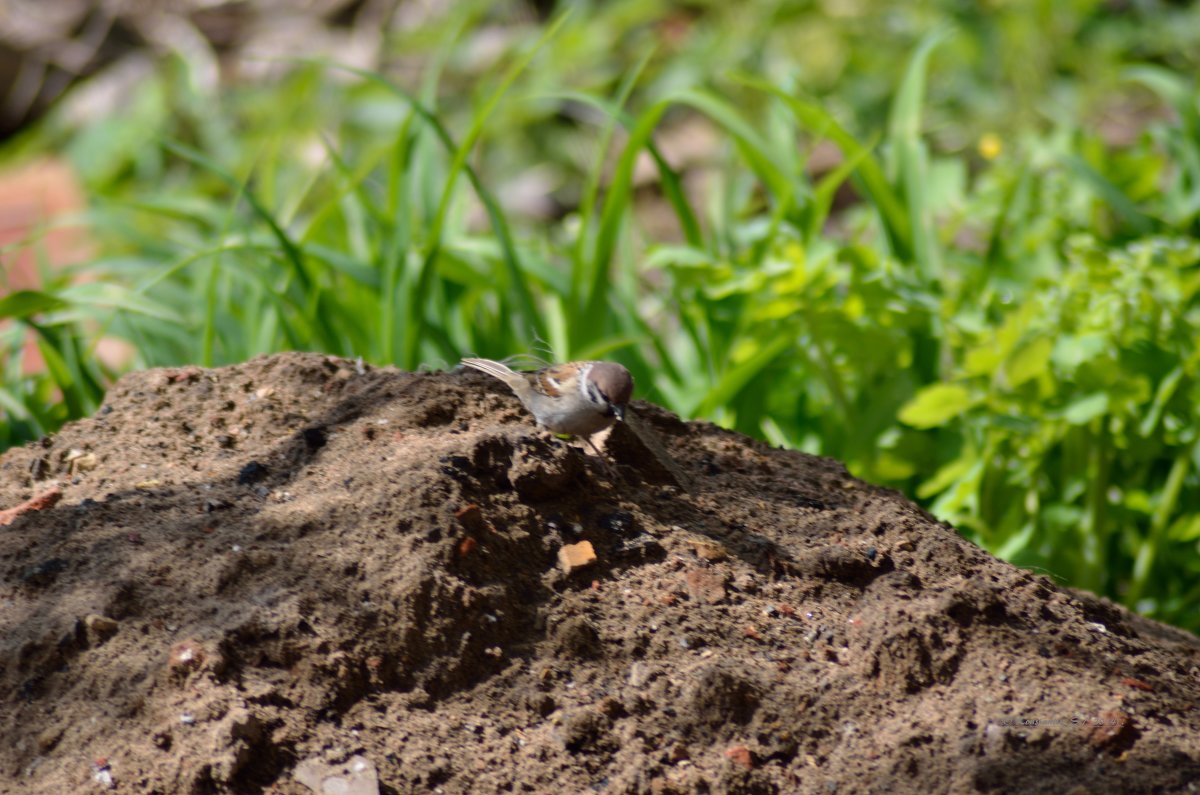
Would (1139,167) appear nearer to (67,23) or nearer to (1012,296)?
(1012,296)

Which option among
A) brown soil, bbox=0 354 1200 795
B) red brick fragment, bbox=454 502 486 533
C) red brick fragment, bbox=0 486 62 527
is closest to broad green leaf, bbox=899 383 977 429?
brown soil, bbox=0 354 1200 795

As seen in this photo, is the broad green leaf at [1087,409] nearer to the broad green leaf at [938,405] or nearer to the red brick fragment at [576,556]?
the broad green leaf at [938,405]

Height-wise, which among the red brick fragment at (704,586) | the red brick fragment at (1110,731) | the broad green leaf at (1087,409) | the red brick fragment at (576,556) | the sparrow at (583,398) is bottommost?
the red brick fragment at (1110,731)

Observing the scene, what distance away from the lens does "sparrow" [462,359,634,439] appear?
2471 mm

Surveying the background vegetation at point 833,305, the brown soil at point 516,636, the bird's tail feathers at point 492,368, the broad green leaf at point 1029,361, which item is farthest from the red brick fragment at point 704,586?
the broad green leaf at point 1029,361

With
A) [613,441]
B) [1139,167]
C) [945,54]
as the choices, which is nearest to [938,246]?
[1139,167]

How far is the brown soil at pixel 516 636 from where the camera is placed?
1915 mm

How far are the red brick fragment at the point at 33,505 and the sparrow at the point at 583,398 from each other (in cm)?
96

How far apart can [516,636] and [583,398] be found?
55cm

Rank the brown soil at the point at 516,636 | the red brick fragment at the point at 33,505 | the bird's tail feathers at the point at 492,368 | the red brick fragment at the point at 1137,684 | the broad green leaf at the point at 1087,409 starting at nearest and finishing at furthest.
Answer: the brown soil at the point at 516,636
the red brick fragment at the point at 1137,684
the red brick fragment at the point at 33,505
the bird's tail feathers at the point at 492,368
the broad green leaf at the point at 1087,409

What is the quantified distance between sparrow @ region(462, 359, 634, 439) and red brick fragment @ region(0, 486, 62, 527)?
0.96 metres

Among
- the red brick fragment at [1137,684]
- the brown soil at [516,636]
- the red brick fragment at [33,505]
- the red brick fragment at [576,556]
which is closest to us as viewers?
the brown soil at [516,636]

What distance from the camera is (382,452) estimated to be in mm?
2410

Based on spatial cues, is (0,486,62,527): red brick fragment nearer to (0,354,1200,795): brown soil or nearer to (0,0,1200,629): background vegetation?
(0,354,1200,795): brown soil
